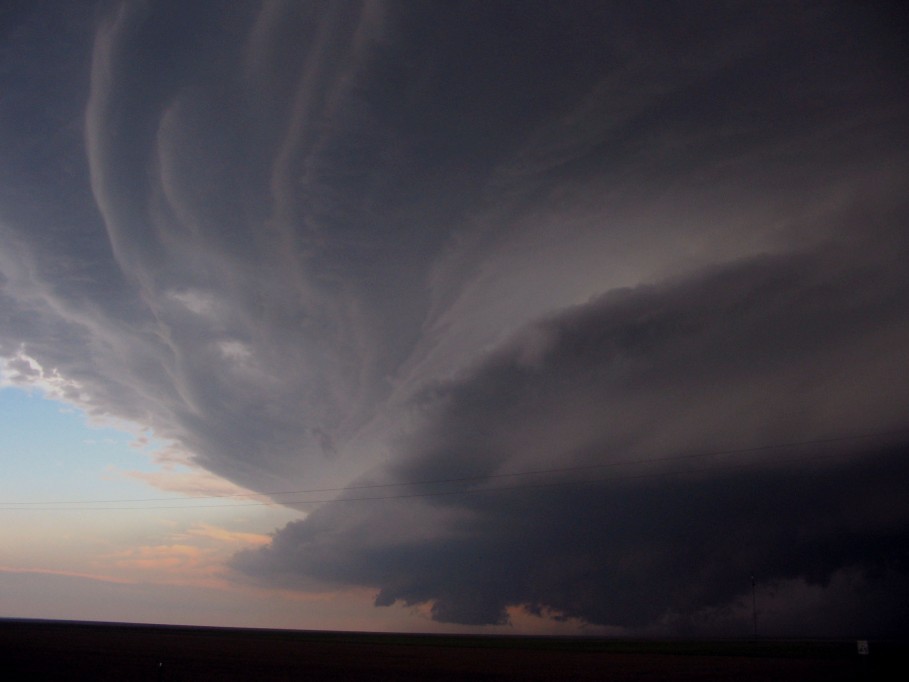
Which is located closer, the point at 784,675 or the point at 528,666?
the point at 784,675

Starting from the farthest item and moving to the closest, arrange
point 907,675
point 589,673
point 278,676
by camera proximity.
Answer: point 589,673 < point 278,676 < point 907,675

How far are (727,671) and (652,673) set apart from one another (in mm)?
9159

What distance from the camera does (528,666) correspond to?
74438 mm

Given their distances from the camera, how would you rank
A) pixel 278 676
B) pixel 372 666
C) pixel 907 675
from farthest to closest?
pixel 372 666
pixel 278 676
pixel 907 675

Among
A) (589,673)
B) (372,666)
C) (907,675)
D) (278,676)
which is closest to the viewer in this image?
(907,675)

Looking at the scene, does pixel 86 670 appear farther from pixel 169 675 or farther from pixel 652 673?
pixel 652 673

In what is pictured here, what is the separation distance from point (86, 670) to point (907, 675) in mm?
72370

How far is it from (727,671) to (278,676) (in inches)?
1821

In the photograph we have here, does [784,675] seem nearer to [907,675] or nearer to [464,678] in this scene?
[907,675]

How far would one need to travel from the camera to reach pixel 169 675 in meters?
53.7

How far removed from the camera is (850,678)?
5591 cm

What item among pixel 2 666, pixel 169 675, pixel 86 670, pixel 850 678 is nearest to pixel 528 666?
pixel 850 678

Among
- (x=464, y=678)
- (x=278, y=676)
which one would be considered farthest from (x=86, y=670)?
(x=464, y=678)

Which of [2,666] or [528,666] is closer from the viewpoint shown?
[2,666]
